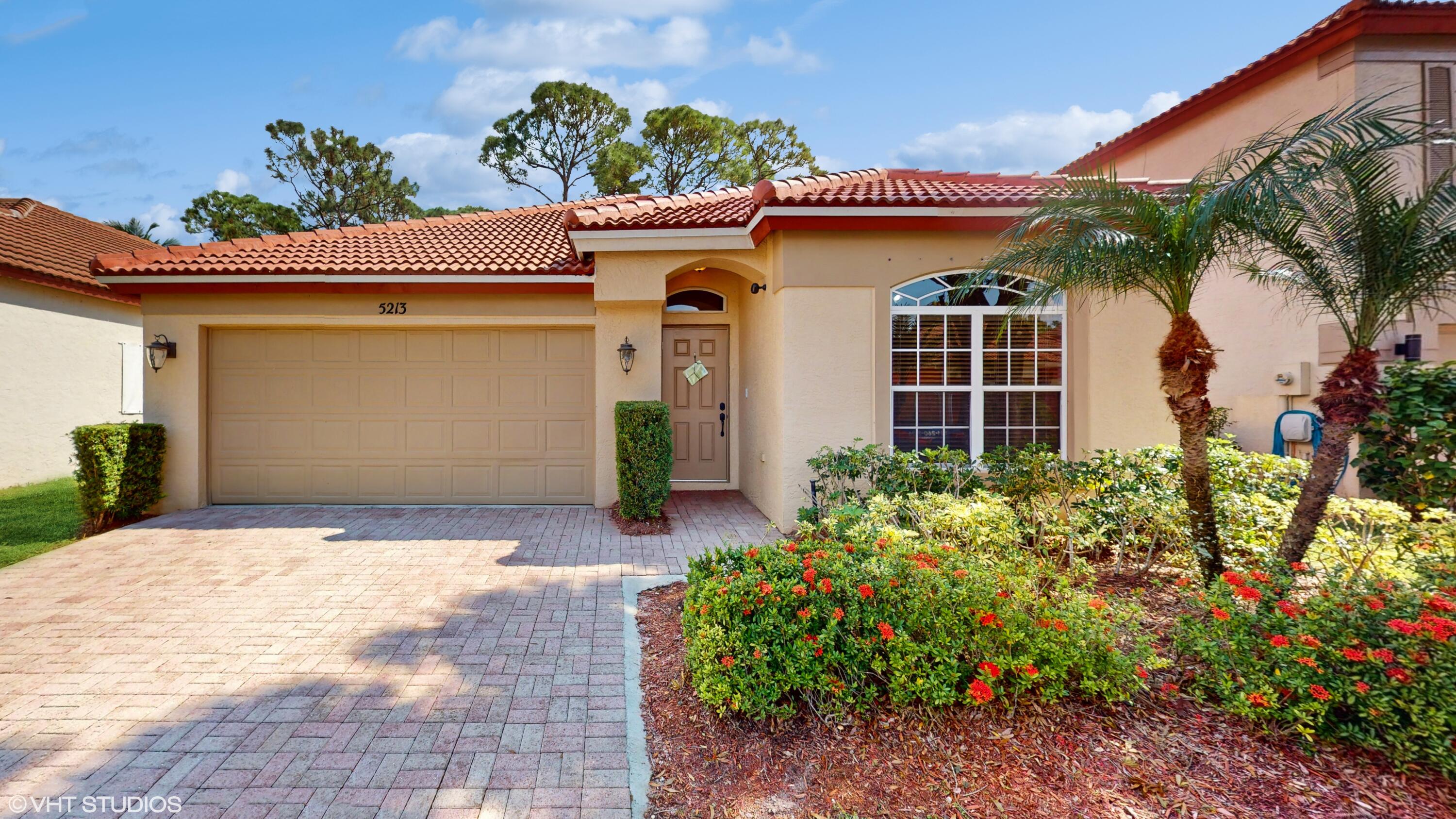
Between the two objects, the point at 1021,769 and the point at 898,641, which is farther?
the point at 898,641

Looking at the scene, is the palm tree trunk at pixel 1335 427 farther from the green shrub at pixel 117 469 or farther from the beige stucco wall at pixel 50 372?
the beige stucco wall at pixel 50 372

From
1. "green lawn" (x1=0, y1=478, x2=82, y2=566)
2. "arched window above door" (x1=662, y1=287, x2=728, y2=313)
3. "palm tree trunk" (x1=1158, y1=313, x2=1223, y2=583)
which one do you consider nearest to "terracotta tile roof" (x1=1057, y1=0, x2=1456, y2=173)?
"palm tree trunk" (x1=1158, y1=313, x2=1223, y2=583)

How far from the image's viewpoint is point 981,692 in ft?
9.93

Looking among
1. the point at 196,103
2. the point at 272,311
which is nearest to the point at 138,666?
the point at 272,311

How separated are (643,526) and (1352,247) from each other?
22.4 ft

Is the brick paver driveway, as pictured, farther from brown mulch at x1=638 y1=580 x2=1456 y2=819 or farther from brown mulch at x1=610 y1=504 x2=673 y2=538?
brown mulch at x1=638 y1=580 x2=1456 y2=819

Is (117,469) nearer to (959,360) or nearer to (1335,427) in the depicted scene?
(959,360)

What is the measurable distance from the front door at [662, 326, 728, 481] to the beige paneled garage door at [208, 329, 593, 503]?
1.50 metres

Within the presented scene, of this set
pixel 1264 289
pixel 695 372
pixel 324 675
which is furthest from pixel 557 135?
pixel 324 675

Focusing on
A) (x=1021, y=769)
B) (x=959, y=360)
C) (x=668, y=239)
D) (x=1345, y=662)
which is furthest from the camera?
(x=668, y=239)

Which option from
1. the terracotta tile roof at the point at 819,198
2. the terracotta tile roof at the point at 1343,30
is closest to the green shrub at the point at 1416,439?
the terracotta tile roof at the point at 819,198

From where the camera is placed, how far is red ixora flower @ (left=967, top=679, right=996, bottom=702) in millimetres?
3023

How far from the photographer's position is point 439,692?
12.6ft

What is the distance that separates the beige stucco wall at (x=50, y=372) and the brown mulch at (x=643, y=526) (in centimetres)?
1023
